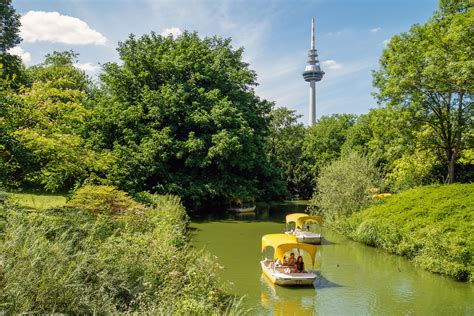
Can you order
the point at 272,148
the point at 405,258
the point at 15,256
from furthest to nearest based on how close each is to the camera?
the point at 272,148 < the point at 405,258 < the point at 15,256

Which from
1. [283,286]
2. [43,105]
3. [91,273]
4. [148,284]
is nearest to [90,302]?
[91,273]

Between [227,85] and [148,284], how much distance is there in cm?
3077

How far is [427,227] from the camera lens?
67.8ft

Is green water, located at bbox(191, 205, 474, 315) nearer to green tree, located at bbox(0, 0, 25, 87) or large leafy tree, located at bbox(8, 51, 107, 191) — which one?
large leafy tree, located at bbox(8, 51, 107, 191)

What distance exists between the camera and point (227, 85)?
3903 centimetres

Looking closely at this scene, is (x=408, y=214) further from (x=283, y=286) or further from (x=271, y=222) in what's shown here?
(x=271, y=222)

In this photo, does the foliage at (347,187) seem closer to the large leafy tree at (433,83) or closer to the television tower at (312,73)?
the large leafy tree at (433,83)

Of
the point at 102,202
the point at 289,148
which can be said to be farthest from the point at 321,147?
the point at 102,202

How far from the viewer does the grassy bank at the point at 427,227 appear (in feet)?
58.4

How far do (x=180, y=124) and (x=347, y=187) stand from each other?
49.0 feet

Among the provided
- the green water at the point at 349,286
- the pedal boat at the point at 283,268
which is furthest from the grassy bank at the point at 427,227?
the pedal boat at the point at 283,268

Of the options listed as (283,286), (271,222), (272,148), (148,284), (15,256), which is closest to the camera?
(15,256)

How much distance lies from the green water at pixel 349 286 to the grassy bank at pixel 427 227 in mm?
A: 621

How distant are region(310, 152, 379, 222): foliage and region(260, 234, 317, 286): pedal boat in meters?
11.9
